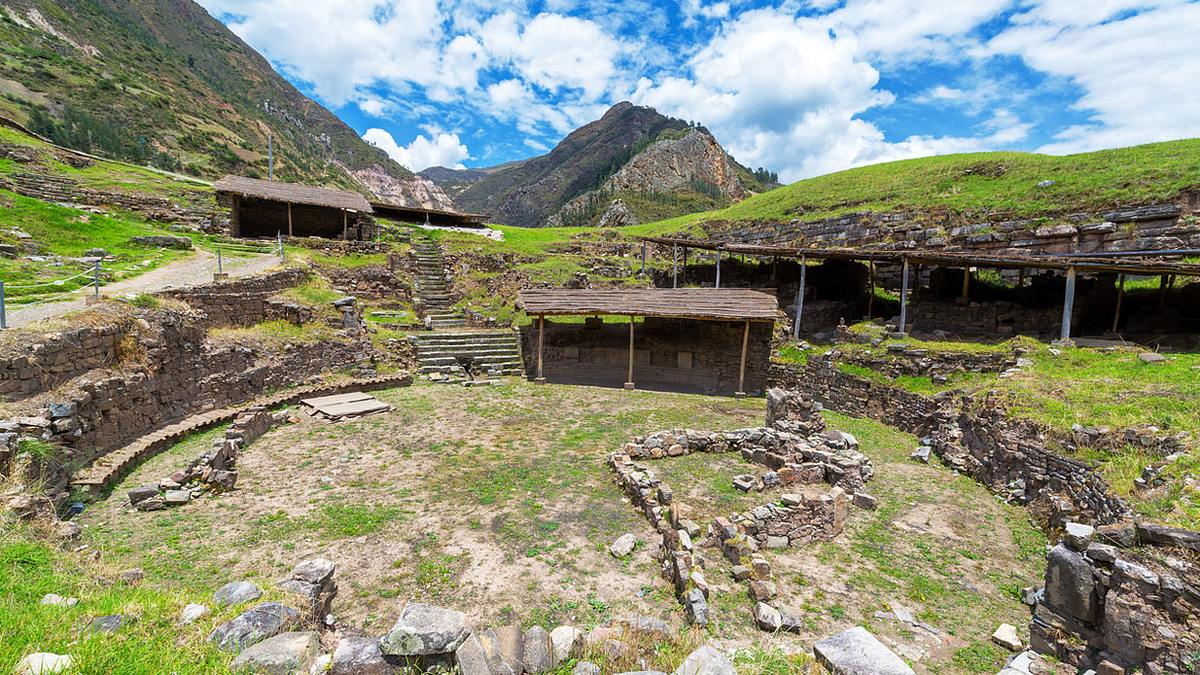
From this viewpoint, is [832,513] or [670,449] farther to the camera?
[670,449]

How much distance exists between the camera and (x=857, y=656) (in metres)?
4.30

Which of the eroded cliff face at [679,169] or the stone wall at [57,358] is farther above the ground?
the eroded cliff face at [679,169]

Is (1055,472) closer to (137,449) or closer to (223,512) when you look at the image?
(223,512)

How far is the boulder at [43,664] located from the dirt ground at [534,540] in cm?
288

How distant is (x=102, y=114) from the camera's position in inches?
2470

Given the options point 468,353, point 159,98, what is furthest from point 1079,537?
point 159,98

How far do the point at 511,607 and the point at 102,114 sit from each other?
9218 cm

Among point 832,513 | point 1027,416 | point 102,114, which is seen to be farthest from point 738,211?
point 102,114

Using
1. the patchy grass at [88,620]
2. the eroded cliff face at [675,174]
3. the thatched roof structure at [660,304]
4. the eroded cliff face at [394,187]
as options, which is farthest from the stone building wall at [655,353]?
the eroded cliff face at [394,187]

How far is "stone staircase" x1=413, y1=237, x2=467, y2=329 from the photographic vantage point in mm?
23453

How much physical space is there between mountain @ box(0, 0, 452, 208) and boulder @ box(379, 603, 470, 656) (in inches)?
2972

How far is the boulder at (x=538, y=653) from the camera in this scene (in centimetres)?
424

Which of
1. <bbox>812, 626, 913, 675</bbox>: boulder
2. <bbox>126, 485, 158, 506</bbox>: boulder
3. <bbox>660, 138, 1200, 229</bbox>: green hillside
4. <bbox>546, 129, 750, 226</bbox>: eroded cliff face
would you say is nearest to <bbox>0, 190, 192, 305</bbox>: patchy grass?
<bbox>126, 485, 158, 506</bbox>: boulder

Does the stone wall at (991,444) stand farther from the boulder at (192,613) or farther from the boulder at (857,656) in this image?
the boulder at (192,613)
